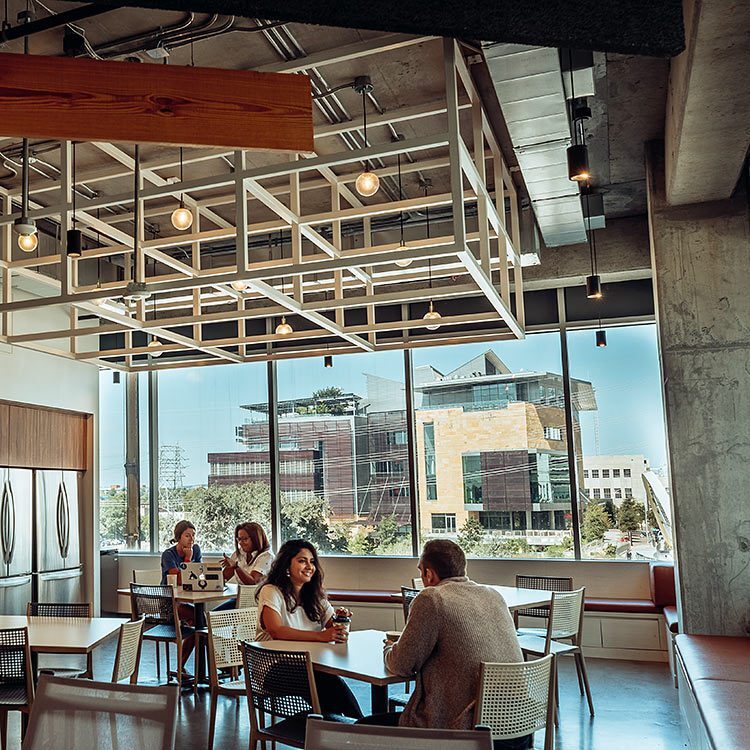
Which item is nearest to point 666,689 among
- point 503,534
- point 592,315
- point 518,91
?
point 503,534

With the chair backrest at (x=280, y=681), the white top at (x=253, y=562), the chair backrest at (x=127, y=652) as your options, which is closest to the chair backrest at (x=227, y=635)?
the chair backrest at (x=127, y=652)

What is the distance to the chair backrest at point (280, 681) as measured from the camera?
4.07 metres

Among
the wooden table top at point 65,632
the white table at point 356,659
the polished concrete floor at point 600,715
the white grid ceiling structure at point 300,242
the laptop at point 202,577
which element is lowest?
the polished concrete floor at point 600,715

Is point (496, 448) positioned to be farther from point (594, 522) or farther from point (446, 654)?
point (446, 654)

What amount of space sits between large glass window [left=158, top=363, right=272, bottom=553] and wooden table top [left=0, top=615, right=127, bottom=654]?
→ 482 centimetres

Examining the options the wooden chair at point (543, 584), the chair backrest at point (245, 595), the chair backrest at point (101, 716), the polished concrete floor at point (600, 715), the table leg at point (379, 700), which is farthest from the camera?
the wooden chair at point (543, 584)

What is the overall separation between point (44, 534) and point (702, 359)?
283 inches

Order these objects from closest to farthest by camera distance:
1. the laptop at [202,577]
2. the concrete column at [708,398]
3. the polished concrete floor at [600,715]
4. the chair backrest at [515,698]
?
1. the chair backrest at [515,698]
2. the polished concrete floor at [600,715]
3. the concrete column at [708,398]
4. the laptop at [202,577]

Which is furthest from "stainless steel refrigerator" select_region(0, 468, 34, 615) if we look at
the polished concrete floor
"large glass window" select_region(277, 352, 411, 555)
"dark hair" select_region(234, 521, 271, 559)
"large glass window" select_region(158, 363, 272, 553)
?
"large glass window" select_region(277, 352, 411, 555)

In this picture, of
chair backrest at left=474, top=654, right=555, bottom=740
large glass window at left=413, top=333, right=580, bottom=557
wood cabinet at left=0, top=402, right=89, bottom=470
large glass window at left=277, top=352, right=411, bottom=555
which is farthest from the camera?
large glass window at left=277, top=352, right=411, bottom=555

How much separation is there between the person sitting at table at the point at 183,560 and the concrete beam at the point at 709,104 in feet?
17.7

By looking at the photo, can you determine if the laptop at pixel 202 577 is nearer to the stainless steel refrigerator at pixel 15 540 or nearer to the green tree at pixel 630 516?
the stainless steel refrigerator at pixel 15 540

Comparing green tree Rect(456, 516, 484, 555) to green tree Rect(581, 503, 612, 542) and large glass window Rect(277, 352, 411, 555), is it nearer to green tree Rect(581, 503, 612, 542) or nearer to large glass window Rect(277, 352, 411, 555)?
large glass window Rect(277, 352, 411, 555)

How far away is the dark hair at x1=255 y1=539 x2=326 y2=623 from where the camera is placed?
16.6 ft
